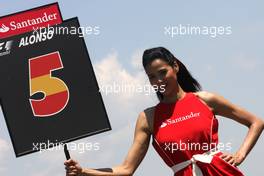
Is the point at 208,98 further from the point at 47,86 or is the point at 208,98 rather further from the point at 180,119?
the point at 47,86

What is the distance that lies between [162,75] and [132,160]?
105 cm

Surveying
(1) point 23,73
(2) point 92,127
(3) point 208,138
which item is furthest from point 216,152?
(1) point 23,73

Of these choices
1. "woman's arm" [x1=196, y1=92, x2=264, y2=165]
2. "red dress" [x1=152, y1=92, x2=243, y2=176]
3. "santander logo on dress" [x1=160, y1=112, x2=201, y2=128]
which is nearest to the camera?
"red dress" [x1=152, y1=92, x2=243, y2=176]

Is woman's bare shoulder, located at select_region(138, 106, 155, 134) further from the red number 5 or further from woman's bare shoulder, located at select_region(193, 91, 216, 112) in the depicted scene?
the red number 5

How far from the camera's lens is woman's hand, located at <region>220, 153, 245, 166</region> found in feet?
16.6

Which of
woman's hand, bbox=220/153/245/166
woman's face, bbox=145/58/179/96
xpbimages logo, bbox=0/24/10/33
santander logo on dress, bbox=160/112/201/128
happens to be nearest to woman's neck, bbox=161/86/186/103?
woman's face, bbox=145/58/179/96

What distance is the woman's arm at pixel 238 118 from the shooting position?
520 centimetres

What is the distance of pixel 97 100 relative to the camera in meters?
5.03

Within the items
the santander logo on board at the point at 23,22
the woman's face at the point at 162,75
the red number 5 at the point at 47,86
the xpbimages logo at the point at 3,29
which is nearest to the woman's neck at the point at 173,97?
the woman's face at the point at 162,75

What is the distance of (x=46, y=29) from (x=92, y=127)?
1.12 meters

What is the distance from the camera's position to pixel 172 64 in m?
5.20

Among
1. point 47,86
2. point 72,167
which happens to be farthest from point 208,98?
point 47,86

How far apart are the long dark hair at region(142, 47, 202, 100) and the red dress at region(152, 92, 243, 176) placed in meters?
0.34

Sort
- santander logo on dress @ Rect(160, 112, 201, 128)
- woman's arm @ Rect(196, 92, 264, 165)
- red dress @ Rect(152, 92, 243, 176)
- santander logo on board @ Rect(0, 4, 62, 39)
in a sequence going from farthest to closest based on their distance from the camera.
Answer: santander logo on board @ Rect(0, 4, 62, 39) < woman's arm @ Rect(196, 92, 264, 165) < santander logo on dress @ Rect(160, 112, 201, 128) < red dress @ Rect(152, 92, 243, 176)
